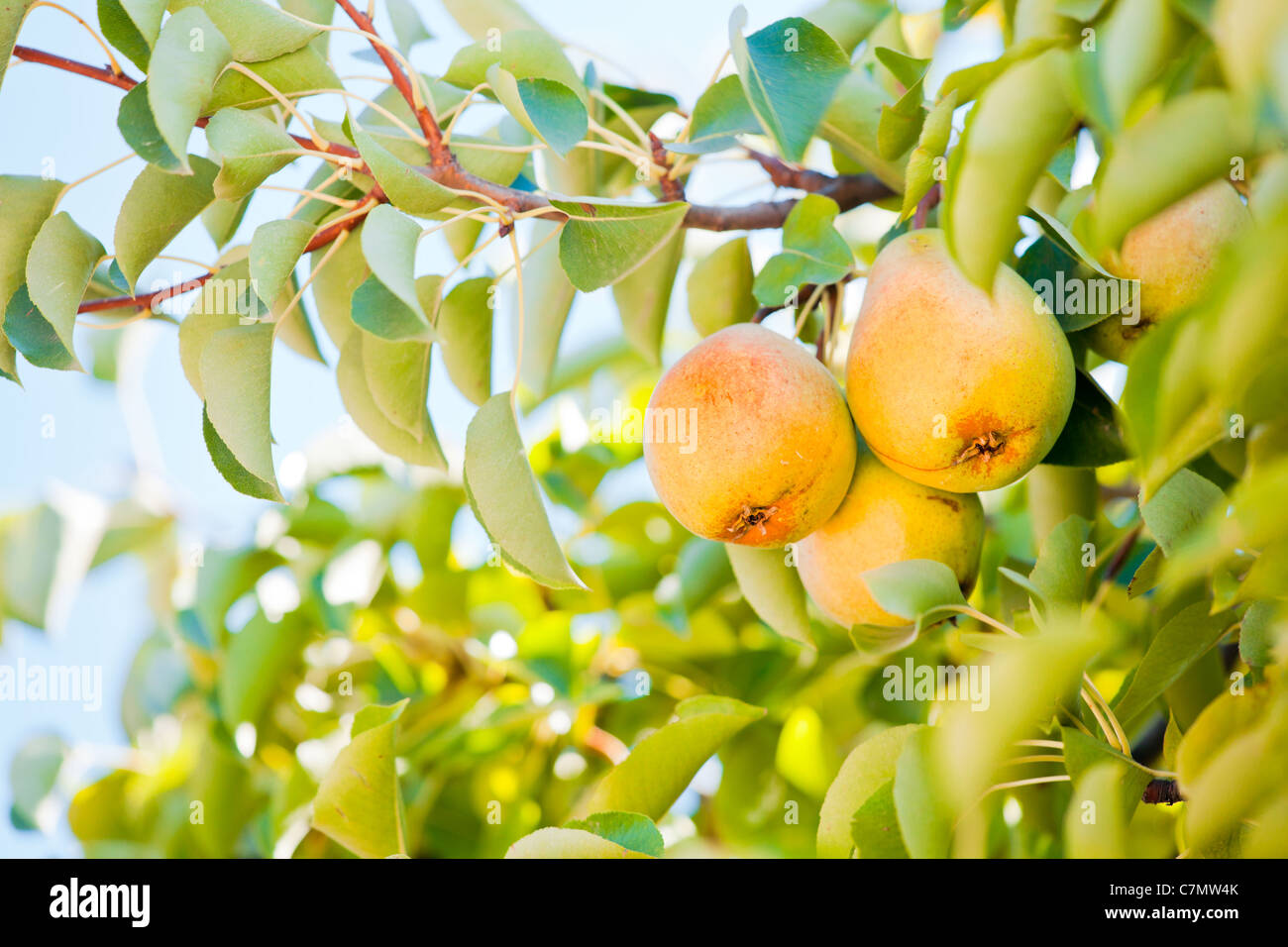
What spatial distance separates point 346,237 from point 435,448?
0.24 m

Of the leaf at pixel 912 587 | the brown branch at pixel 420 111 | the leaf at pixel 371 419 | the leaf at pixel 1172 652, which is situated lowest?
the leaf at pixel 1172 652

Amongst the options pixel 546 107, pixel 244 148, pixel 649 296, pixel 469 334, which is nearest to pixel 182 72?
pixel 244 148

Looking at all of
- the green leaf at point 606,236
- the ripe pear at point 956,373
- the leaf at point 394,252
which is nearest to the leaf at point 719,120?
the green leaf at point 606,236

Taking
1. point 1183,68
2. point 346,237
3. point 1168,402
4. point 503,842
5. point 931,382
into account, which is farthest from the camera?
point 503,842

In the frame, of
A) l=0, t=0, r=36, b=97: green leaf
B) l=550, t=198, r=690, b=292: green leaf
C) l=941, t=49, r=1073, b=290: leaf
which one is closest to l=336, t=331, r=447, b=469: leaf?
l=550, t=198, r=690, b=292: green leaf

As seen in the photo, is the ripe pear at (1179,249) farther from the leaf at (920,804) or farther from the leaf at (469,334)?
the leaf at (469,334)

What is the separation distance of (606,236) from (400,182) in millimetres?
181

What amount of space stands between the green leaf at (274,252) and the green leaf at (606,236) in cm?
22

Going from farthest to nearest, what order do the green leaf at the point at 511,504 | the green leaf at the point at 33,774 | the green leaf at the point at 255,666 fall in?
the green leaf at the point at 33,774
the green leaf at the point at 255,666
the green leaf at the point at 511,504

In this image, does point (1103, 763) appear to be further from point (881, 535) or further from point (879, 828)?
point (881, 535)

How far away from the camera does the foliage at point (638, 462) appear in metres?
0.56

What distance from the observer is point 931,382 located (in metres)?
0.82
